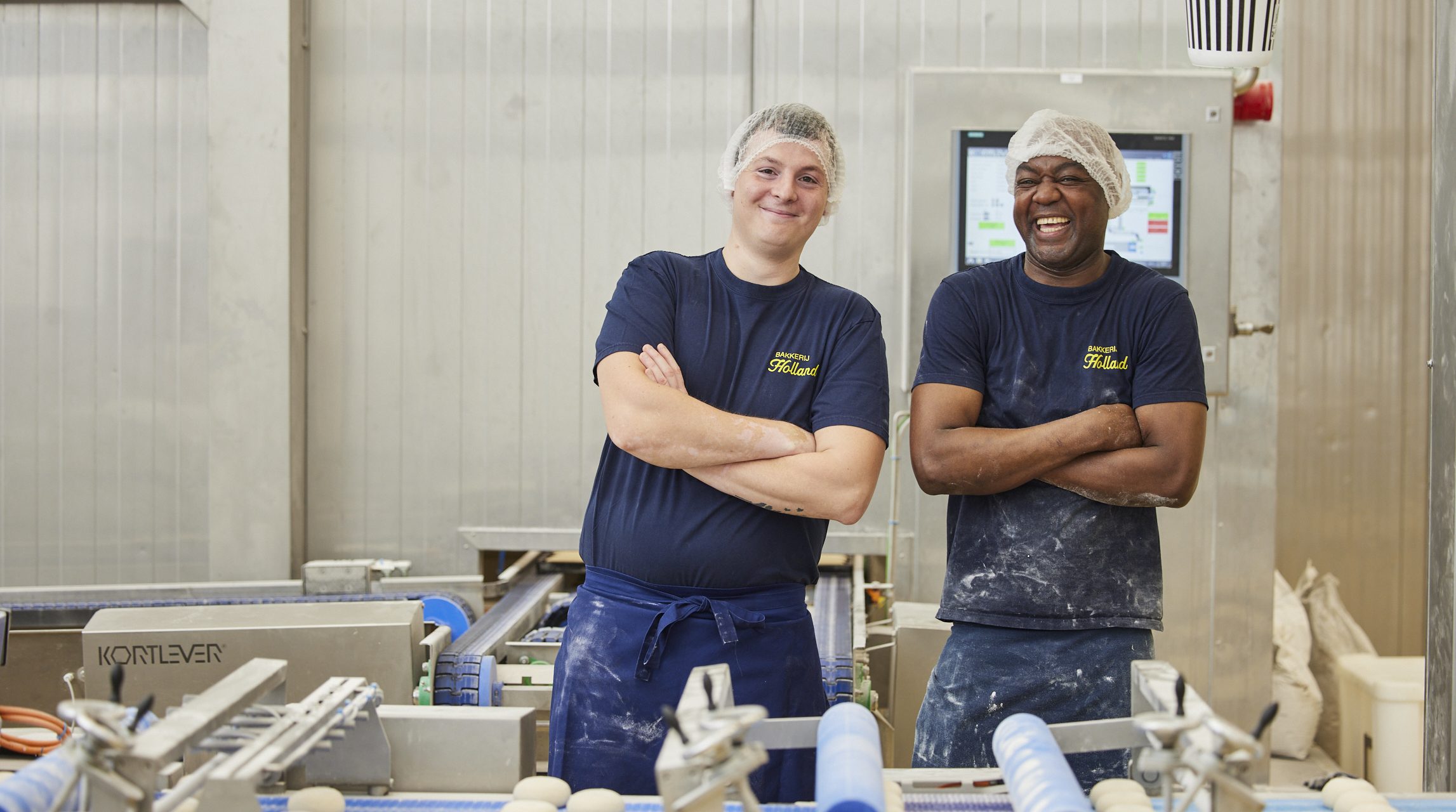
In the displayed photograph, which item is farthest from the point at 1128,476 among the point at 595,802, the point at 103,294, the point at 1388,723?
the point at 103,294

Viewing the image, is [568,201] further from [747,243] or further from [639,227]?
[747,243]

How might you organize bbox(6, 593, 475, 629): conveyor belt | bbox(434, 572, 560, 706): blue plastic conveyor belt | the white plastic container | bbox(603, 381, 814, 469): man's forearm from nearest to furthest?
bbox(603, 381, 814, 469): man's forearm, bbox(434, 572, 560, 706): blue plastic conveyor belt, bbox(6, 593, 475, 629): conveyor belt, the white plastic container

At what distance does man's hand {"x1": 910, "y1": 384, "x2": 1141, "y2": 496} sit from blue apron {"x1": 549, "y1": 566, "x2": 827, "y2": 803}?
30 centimetres

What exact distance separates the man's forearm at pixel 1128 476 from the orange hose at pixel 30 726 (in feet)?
5.01

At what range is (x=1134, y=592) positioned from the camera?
1.73m

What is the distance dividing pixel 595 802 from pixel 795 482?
0.55 metres

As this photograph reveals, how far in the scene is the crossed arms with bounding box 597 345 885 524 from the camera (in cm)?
160

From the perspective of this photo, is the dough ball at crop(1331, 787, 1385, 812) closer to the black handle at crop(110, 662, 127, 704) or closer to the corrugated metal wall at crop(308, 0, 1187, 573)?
the black handle at crop(110, 662, 127, 704)

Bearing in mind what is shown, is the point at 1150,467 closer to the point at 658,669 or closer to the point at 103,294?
the point at 658,669

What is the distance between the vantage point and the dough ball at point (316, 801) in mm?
1208

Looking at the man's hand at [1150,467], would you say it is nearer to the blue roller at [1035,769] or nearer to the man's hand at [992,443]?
the man's hand at [992,443]

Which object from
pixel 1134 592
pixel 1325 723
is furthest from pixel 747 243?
pixel 1325 723

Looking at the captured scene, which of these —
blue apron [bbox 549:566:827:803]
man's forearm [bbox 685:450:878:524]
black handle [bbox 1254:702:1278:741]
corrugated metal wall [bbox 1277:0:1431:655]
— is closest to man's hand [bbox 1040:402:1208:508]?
man's forearm [bbox 685:450:878:524]

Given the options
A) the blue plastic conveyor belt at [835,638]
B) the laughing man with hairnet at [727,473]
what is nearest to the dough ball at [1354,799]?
the laughing man with hairnet at [727,473]
